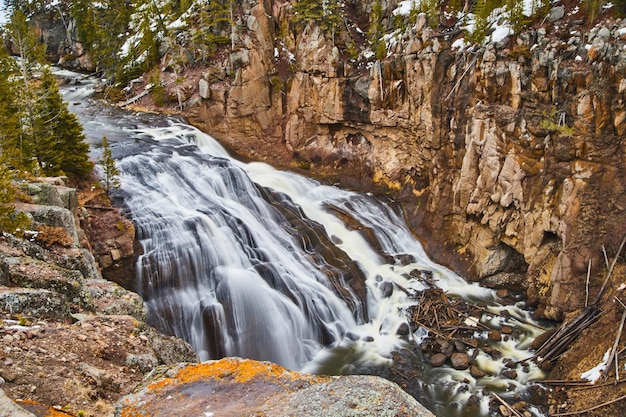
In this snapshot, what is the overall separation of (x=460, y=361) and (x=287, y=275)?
7.23 m

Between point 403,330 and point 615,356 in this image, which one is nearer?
point 615,356

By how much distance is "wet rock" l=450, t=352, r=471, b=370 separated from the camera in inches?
582

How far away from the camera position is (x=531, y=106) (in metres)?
18.5

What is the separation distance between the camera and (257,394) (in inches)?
184

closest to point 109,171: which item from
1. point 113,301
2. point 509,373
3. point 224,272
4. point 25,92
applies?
point 25,92

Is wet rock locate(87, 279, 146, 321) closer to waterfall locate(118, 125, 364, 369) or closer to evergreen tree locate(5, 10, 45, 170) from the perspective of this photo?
waterfall locate(118, 125, 364, 369)

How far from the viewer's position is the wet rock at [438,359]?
15.0m

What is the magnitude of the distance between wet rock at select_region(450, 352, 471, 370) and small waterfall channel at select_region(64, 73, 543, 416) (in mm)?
234

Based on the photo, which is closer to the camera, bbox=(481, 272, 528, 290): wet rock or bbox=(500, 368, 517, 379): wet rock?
bbox=(500, 368, 517, 379): wet rock

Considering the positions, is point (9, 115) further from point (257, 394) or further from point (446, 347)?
point (446, 347)

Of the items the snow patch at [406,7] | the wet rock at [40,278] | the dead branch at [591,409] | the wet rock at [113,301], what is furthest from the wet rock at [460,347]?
the snow patch at [406,7]

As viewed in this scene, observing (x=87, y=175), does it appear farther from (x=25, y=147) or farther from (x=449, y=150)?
(x=449, y=150)

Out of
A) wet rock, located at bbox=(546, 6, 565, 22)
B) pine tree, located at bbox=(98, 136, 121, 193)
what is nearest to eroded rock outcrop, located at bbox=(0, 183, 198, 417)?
pine tree, located at bbox=(98, 136, 121, 193)

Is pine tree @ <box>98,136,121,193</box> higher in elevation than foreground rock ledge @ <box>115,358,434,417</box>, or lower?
higher
